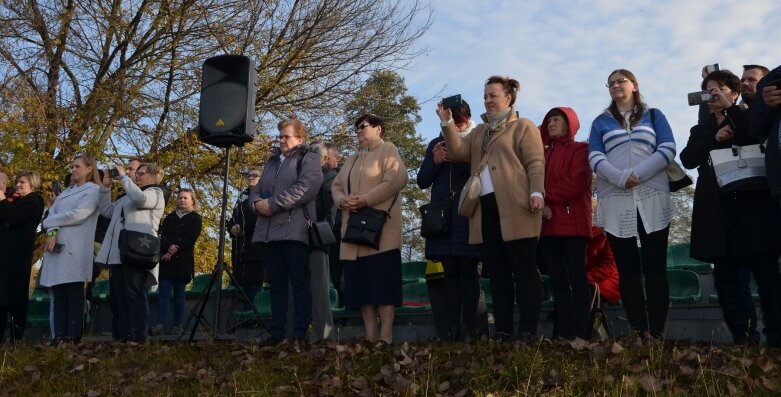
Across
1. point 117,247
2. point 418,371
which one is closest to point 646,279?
point 418,371

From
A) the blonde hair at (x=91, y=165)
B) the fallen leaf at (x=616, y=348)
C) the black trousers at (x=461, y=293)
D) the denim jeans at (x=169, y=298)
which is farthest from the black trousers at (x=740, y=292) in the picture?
the denim jeans at (x=169, y=298)

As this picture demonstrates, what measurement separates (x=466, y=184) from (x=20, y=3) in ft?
39.8

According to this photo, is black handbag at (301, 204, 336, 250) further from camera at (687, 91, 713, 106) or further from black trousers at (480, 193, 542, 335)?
camera at (687, 91, 713, 106)

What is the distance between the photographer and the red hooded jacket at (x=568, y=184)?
581 centimetres

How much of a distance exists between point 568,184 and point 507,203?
1.60 ft

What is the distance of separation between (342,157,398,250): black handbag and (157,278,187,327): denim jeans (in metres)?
3.72

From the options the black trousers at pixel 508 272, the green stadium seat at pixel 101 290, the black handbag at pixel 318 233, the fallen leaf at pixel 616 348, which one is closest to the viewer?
the fallen leaf at pixel 616 348

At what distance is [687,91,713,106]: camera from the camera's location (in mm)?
5484

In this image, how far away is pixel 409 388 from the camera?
4.08 m

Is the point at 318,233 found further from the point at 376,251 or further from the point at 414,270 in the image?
the point at 414,270

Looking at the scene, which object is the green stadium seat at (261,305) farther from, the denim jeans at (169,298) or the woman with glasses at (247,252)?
the denim jeans at (169,298)

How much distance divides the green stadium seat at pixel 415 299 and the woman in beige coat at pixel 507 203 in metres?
2.63

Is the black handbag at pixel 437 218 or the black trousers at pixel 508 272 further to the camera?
the black handbag at pixel 437 218

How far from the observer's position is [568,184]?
594cm
